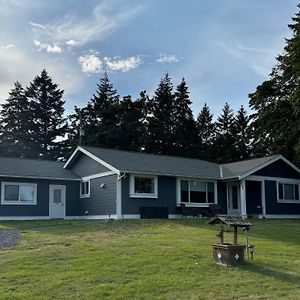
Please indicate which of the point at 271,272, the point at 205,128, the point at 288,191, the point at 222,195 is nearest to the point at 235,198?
the point at 222,195

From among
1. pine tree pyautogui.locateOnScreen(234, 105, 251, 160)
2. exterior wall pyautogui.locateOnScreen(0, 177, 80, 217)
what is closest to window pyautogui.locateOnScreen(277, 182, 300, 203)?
exterior wall pyautogui.locateOnScreen(0, 177, 80, 217)

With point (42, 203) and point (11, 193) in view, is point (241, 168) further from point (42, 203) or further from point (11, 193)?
point (11, 193)

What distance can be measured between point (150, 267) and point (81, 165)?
19.0 metres

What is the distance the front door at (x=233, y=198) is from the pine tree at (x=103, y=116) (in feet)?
67.0

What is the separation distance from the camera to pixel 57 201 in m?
26.3

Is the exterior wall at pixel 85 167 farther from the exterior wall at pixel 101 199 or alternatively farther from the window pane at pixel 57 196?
the window pane at pixel 57 196

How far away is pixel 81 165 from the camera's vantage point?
1088 inches

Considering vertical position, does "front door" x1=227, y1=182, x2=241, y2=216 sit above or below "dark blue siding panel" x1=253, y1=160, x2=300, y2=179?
below

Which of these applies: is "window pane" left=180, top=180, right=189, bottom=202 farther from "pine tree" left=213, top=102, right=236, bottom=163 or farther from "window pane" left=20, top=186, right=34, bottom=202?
"pine tree" left=213, top=102, right=236, bottom=163

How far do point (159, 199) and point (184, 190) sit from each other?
1.90 meters

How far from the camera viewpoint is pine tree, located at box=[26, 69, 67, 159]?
181ft

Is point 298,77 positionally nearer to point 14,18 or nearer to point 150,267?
point 14,18

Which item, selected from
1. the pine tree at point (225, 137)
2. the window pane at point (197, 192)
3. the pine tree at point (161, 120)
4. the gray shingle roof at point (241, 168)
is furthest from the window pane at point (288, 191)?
the pine tree at point (161, 120)

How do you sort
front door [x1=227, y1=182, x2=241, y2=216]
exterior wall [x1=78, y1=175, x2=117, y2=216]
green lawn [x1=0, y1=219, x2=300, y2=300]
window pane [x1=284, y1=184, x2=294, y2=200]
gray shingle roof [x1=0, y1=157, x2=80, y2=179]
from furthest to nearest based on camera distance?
window pane [x1=284, y1=184, x2=294, y2=200] < front door [x1=227, y1=182, x2=241, y2=216] < gray shingle roof [x1=0, y1=157, x2=80, y2=179] < exterior wall [x1=78, y1=175, x2=117, y2=216] < green lawn [x1=0, y1=219, x2=300, y2=300]
